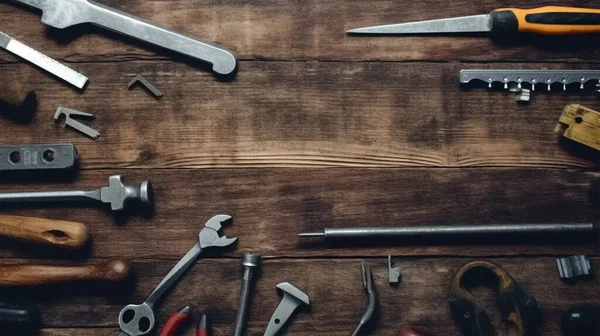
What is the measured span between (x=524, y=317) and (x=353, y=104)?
498mm

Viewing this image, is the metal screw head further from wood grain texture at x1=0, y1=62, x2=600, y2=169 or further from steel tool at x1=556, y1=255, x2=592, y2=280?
steel tool at x1=556, y1=255, x2=592, y2=280

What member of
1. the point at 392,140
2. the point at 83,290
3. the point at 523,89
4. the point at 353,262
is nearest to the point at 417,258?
the point at 353,262

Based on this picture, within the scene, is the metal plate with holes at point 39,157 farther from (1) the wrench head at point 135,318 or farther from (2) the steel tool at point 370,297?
(2) the steel tool at point 370,297

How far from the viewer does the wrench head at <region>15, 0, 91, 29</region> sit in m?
1.29

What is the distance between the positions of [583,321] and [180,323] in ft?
2.39

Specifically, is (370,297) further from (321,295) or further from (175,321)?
(175,321)

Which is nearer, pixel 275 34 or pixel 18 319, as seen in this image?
pixel 18 319

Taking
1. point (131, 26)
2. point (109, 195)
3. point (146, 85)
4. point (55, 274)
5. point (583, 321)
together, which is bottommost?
point (583, 321)

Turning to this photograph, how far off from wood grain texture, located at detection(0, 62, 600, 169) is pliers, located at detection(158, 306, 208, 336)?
0.90ft

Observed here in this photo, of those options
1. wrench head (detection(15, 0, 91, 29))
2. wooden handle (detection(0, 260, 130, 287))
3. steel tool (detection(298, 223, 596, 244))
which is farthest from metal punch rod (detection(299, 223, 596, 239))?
wrench head (detection(15, 0, 91, 29))

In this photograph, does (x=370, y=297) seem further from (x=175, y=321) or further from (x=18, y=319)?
(x=18, y=319)

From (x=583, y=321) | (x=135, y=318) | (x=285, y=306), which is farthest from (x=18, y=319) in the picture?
(x=583, y=321)

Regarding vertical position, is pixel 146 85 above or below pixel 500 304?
above

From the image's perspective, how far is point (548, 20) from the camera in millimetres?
1282
